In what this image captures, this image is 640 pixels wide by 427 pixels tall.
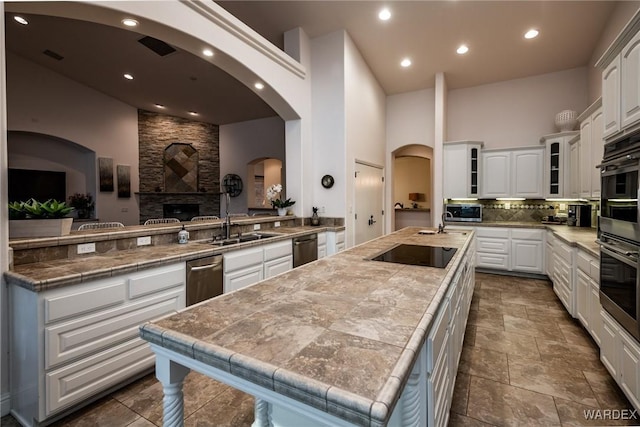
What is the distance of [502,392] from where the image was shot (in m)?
2.02

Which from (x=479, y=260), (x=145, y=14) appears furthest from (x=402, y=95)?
(x=145, y=14)

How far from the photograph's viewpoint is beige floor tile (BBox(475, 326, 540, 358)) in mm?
2547

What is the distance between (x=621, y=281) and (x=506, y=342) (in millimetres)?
1171

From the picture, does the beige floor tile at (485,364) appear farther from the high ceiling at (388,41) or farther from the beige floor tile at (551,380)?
the high ceiling at (388,41)

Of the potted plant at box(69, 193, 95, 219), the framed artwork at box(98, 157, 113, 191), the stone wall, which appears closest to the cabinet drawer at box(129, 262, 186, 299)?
the potted plant at box(69, 193, 95, 219)

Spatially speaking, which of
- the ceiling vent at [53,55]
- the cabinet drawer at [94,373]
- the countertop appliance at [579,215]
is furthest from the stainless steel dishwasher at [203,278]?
the ceiling vent at [53,55]

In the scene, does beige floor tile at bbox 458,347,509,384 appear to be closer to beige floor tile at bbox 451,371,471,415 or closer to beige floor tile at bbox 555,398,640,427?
beige floor tile at bbox 451,371,471,415

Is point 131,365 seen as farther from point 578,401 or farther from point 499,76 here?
point 499,76

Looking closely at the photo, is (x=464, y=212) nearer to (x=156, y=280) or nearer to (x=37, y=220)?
(x=156, y=280)

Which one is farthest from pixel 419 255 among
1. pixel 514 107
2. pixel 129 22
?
pixel 514 107

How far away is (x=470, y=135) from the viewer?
5.89 meters

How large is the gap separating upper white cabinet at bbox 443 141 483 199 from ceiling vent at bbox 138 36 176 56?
4836 mm

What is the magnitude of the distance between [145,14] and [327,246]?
3228mm

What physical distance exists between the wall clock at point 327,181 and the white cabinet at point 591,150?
123 inches
